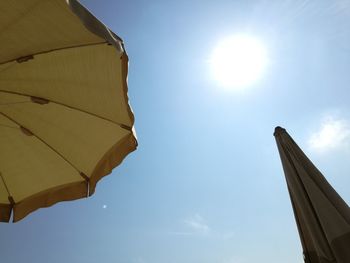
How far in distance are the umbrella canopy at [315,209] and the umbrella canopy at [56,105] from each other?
1.78m

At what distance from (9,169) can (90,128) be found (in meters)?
1.21

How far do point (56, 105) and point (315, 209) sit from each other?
9.58 ft

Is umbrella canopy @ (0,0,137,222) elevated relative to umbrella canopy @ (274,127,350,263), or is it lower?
elevated

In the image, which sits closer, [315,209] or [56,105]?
[315,209]

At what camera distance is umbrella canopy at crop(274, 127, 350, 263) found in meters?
2.47

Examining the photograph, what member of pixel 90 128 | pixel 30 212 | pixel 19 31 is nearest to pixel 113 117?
pixel 90 128

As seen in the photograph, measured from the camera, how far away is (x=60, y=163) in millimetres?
4090

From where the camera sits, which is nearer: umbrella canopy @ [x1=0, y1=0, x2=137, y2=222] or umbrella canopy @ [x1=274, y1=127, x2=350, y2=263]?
umbrella canopy @ [x1=274, y1=127, x2=350, y2=263]

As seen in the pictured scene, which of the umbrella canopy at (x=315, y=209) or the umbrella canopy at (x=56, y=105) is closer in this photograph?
the umbrella canopy at (x=315, y=209)

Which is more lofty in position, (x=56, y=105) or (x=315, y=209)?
(x=56, y=105)

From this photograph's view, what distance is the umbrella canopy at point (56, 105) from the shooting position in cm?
273

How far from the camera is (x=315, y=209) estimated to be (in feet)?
8.98

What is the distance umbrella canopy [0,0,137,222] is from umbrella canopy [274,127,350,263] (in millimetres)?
1781

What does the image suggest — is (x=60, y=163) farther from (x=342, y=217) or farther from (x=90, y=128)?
(x=342, y=217)
